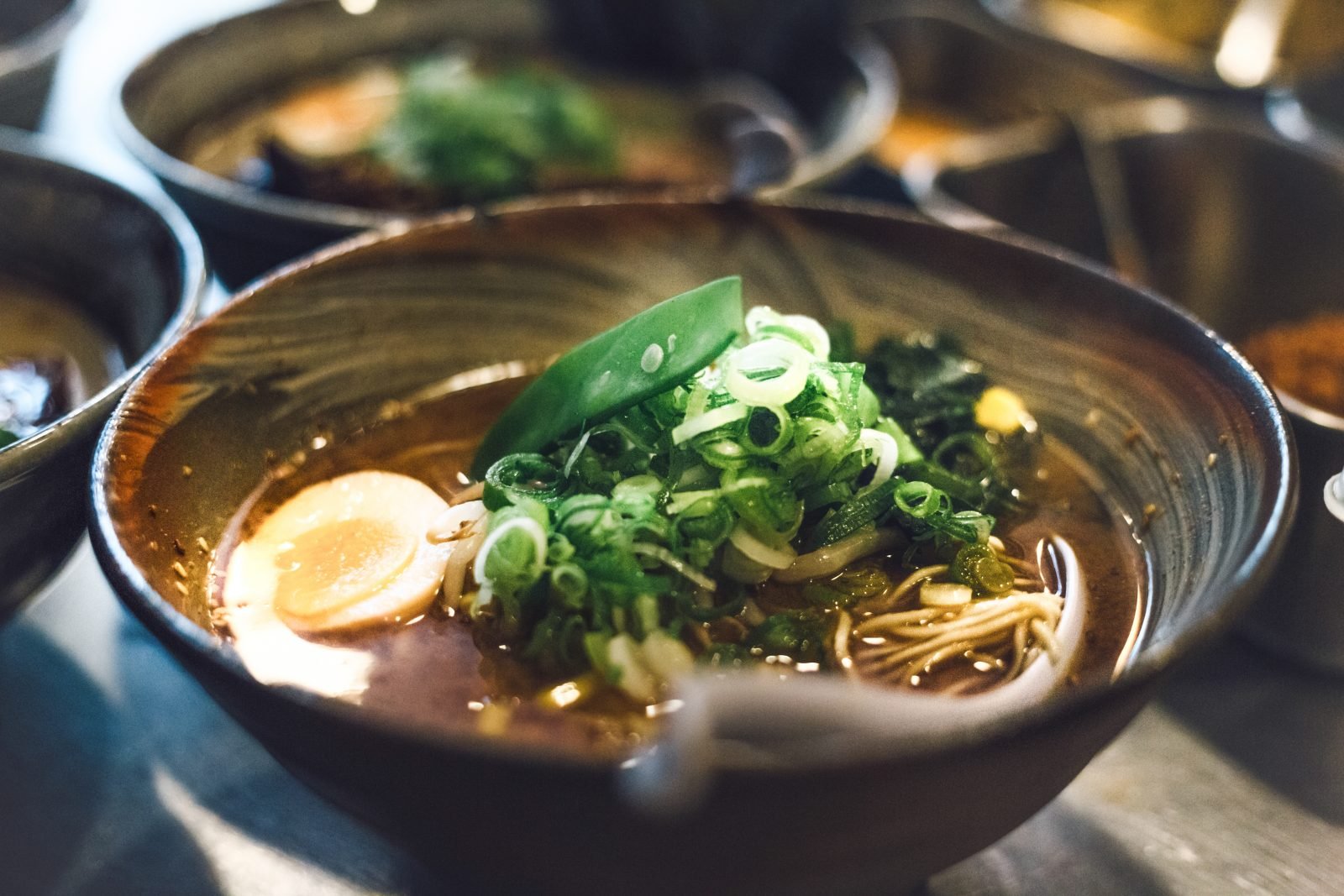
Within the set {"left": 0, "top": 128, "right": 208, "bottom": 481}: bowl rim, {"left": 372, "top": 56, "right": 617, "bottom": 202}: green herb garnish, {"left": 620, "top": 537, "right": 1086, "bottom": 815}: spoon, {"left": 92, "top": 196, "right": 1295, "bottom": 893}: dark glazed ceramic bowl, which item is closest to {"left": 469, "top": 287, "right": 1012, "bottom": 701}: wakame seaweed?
{"left": 92, "top": 196, "right": 1295, "bottom": 893}: dark glazed ceramic bowl

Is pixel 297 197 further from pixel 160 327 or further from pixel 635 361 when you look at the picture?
pixel 635 361

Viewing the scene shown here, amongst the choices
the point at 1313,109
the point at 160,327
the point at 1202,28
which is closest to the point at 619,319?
the point at 160,327

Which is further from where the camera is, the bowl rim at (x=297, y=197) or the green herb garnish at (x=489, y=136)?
the green herb garnish at (x=489, y=136)

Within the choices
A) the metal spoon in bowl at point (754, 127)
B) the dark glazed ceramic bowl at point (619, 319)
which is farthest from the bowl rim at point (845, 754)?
the metal spoon in bowl at point (754, 127)

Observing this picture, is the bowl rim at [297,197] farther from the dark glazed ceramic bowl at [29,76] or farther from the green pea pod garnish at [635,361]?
the green pea pod garnish at [635,361]

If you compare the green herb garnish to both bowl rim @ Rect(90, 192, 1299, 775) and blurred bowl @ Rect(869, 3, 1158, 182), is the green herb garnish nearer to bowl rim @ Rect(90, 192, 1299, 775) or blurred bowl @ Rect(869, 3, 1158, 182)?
blurred bowl @ Rect(869, 3, 1158, 182)
